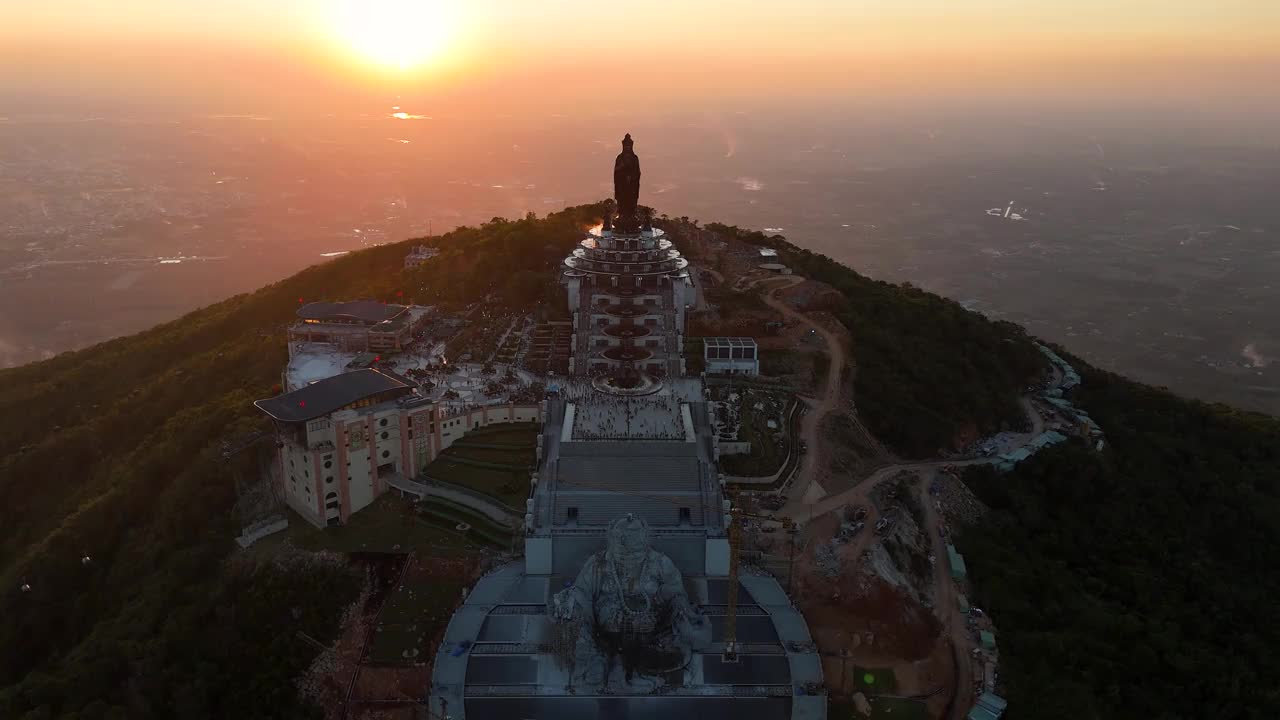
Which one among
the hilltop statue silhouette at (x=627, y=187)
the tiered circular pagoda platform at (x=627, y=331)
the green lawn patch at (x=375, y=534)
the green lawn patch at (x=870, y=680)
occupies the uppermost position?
the hilltop statue silhouette at (x=627, y=187)

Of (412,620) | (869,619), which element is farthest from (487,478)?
(869,619)

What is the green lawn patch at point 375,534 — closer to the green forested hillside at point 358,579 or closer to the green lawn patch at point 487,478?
the green forested hillside at point 358,579

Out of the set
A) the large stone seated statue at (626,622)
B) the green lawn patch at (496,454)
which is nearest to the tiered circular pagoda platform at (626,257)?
the green lawn patch at (496,454)

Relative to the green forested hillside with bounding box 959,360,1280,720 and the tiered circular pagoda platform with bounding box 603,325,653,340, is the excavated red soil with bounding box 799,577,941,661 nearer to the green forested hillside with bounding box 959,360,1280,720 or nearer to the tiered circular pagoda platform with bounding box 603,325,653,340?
the green forested hillside with bounding box 959,360,1280,720

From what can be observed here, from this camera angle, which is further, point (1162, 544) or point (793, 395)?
point (793, 395)

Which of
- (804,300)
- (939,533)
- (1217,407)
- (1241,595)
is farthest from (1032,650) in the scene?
(1217,407)

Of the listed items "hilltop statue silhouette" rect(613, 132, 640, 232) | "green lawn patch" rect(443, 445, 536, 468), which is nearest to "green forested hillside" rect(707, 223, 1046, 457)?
"hilltop statue silhouette" rect(613, 132, 640, 232)

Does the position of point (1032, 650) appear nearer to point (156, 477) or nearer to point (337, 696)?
point (337, 696)
